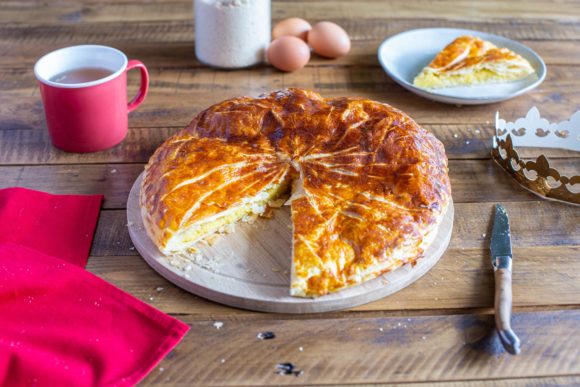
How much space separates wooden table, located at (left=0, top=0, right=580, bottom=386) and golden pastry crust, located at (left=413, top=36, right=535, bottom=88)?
151mm

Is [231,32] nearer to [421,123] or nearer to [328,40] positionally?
[328,40]

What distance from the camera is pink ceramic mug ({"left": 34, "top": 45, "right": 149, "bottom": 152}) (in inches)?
104

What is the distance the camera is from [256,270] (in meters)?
2.15

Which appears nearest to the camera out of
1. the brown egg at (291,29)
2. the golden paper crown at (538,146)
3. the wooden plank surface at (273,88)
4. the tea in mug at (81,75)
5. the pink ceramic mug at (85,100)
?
the golden paper crown at (538,146)

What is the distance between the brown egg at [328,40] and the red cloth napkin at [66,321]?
1.62 m

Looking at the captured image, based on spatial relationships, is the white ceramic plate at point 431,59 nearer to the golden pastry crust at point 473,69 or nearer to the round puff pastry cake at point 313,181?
the golden pastry crust at point 473,69

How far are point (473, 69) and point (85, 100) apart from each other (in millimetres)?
1757

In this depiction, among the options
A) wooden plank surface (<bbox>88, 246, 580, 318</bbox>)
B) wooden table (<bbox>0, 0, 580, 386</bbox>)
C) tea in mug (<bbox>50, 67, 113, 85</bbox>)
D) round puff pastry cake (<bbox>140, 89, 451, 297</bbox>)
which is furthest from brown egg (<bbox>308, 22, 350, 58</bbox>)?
wooden plank surface (<bbox>88, 246, 580, 318</bbox>)

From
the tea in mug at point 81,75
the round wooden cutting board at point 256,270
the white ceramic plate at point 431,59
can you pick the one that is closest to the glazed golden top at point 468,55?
the white ceramic plate at point 431,59

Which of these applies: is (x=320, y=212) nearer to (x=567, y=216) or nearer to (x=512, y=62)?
(x=567, y=216)

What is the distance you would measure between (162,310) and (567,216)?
1.47m

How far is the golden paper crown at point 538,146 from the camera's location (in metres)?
2.53

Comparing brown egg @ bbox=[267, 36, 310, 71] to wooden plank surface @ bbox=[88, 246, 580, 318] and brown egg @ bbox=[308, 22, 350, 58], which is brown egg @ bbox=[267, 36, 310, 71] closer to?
brown egg @ bbox=[308, 22, 350, 58]

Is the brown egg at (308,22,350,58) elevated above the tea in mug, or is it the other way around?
the tea in mug
